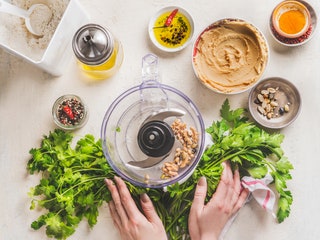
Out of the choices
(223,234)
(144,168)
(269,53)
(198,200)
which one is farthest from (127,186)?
(269,53)

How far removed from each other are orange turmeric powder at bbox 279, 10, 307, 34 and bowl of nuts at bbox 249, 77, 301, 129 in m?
0.20

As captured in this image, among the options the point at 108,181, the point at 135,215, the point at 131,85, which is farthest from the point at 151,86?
the point at 135,215

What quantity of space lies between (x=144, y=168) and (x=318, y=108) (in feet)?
2.41

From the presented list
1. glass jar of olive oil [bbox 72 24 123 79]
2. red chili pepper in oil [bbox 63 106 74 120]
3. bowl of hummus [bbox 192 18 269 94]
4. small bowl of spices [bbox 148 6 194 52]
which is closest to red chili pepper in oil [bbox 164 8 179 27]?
small bowl of spices [bbox 148 6 194 52]

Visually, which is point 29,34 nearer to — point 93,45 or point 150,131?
point 93,45

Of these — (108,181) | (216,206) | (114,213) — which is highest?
(216,206)

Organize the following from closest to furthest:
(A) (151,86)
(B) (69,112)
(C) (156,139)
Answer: (C) (156,139)
(A) (151,86)
(B) (69,112)

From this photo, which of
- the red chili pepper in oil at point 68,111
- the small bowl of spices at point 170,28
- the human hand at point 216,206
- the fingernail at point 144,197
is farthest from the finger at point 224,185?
the red chili pepper in oil at point 68,111

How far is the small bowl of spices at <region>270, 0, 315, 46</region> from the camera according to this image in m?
1.71

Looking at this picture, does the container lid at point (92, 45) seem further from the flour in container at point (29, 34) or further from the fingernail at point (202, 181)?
the fingernail at point (202, 181)

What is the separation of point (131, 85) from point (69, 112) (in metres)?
0.27

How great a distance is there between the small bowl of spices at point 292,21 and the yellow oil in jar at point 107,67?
1.98 feet

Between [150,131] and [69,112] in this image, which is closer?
[150,131]

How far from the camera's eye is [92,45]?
158 centimetres
